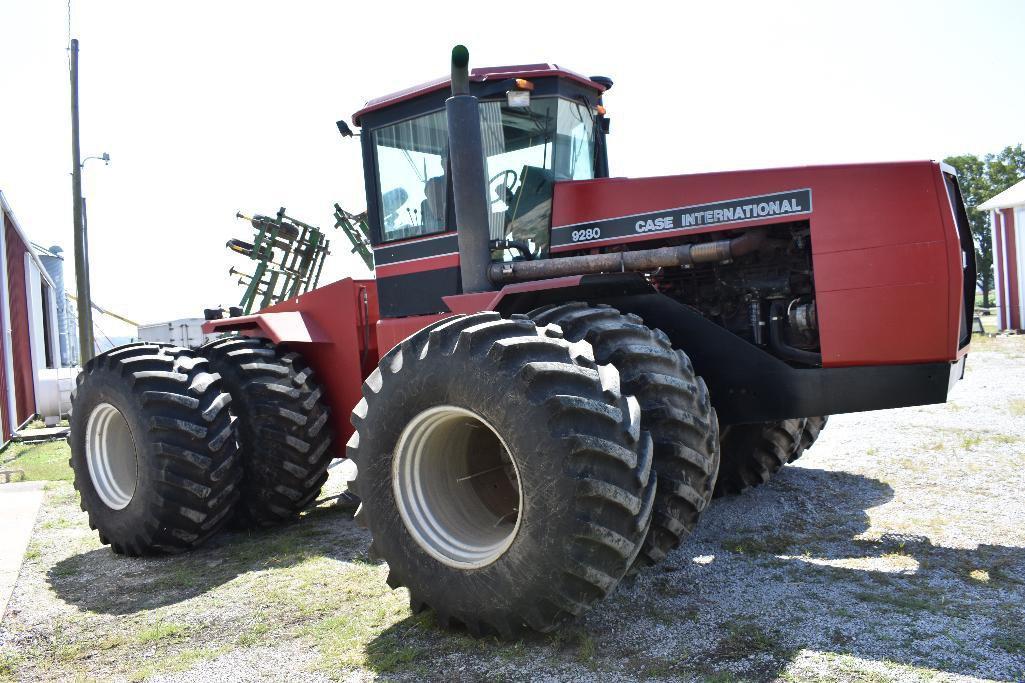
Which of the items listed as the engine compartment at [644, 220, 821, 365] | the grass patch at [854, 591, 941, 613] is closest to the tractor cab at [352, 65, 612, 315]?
the engine compartment at [644, 220, 821, 365]

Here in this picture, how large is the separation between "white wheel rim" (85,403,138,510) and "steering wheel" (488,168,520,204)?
325 centimetres

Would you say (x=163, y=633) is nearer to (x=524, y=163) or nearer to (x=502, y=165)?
(x=502, y=165)

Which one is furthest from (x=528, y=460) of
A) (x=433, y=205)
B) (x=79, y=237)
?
(x=79, y=237)

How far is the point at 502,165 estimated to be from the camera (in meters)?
5.62

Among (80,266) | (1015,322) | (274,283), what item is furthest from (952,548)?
(1015,322)

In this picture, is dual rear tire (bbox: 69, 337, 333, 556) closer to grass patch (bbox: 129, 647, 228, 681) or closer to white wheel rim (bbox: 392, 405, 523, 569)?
grass patch (bbox: 129, 647, 228, 681)

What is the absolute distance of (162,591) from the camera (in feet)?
17.1

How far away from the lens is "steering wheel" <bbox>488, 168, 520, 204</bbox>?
5.62 meters

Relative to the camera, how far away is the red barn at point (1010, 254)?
24000 millimetres

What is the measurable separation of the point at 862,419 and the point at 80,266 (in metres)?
14.0

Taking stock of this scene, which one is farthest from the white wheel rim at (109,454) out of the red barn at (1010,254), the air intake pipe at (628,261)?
the red barn at (1010,254)

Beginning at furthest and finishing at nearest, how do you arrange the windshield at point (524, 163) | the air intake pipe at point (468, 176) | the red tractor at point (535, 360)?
1. the windshield at point (524, 163)
2. the air intake pipe at point (468, 176)
3. the red tractor at point (535, 360)

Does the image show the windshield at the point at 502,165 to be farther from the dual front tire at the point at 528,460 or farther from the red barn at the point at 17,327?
the red barn at the point at 17,327

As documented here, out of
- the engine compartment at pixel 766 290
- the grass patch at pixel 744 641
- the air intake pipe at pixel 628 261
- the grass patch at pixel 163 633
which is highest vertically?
the air intake pipe at pixel 628 261
